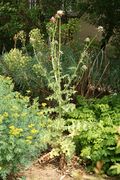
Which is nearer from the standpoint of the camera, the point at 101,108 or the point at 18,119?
the point at 18,119

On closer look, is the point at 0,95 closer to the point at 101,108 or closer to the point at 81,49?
the point at 101,108

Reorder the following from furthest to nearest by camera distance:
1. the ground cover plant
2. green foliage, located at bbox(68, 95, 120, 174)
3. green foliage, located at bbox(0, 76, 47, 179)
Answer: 1. green foliage, located at bbox(68, 95, 120, 174)
2. the ground cover plant
3. green foliage, located at bbox(0, 76, 47, 179)

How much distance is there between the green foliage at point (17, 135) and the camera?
434 cm

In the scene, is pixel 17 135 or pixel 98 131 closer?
pixel 17 135

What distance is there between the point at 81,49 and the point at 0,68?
1.38 metres

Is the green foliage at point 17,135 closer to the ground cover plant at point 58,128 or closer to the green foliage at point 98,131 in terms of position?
the ground cover plant at point 58,128

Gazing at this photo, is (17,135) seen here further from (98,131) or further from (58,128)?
(98,131)

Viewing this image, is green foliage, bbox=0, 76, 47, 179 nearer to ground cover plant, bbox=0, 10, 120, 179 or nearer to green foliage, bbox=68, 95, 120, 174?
ground cover plant, bbox=0, 10, 120, 179

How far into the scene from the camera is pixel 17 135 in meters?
4.36

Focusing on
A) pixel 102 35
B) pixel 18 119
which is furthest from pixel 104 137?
pixel 102 35

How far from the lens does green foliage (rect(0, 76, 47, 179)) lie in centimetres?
434

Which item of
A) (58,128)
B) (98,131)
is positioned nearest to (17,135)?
(58,128)

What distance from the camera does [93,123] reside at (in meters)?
5.46

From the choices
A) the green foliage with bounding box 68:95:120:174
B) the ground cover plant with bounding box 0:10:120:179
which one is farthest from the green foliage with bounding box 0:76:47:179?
the green foliage with bounding box 68:95:120:174
